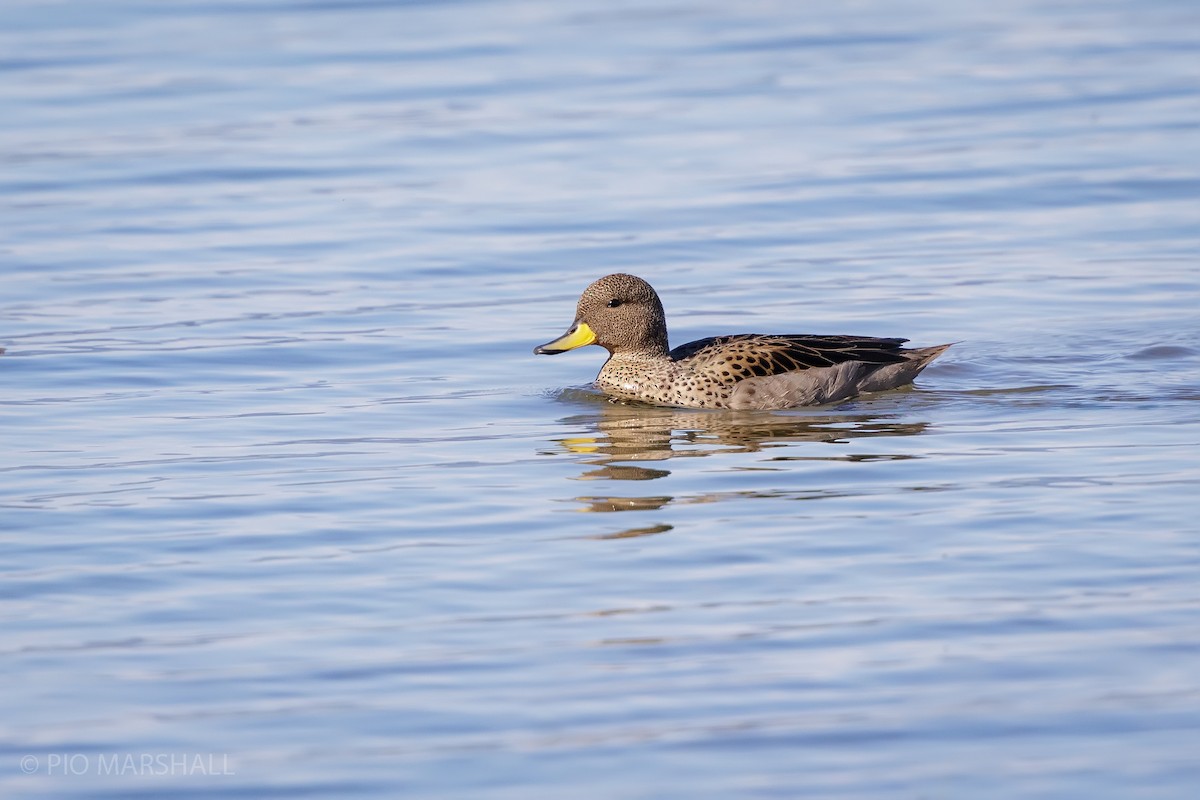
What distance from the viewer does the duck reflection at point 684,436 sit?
31.4 feet

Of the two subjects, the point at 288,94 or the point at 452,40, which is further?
the point at 452,40

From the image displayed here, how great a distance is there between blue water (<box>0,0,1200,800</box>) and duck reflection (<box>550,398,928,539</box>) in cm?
5

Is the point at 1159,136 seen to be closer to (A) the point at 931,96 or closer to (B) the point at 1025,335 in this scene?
(A) the point at 931,96

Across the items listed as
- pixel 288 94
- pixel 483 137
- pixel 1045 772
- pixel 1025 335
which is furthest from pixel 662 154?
pixel 1045 772

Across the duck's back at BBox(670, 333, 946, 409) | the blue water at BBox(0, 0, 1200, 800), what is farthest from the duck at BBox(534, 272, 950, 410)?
the blue water at BBox(0, 0, 1200, 800)

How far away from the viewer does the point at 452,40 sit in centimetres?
2456

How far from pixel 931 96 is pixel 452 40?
259 inches

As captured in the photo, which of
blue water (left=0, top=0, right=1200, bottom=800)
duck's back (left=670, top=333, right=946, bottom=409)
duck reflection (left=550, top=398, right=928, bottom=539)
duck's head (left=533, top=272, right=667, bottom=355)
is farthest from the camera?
duck's head (left=533, top=272, right=667, bottom=355)

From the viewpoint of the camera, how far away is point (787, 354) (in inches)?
440

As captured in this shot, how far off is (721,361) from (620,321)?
2.81ft

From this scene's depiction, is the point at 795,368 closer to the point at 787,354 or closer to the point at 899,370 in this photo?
the point at 787,354

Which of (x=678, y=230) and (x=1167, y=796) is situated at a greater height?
Result: (x=678, y=230)

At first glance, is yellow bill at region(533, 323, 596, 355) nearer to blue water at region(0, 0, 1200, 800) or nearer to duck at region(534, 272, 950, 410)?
duck at region(534, 272, 950, 410)

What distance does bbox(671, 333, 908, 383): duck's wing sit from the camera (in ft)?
36.6
